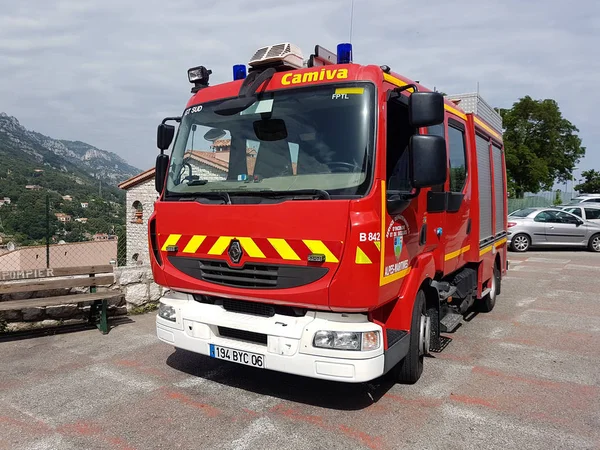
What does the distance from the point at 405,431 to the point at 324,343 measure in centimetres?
86

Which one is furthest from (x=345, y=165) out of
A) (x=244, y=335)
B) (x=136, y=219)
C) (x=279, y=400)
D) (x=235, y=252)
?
A: (x=136, y=219)

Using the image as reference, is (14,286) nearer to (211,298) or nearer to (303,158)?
(211,298)

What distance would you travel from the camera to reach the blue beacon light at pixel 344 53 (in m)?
4.15

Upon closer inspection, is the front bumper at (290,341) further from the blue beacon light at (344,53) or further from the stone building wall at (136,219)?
the stone building wall at (136,219)

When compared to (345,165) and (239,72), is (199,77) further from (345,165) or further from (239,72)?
(345,165)

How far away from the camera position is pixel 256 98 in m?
4.20

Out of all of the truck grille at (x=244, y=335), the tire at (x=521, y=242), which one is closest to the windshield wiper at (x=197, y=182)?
the truck grille at (x=244, y=335)

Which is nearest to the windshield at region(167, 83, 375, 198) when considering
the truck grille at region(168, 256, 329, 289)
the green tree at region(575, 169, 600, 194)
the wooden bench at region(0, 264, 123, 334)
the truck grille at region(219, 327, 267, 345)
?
the truck grille at region(168, 256, 329, 289)

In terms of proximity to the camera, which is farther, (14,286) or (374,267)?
(14,286)

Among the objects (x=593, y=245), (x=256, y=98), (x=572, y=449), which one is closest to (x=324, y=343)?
(x=572, y=449)

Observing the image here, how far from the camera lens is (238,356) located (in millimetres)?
3834

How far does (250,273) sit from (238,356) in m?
0.66

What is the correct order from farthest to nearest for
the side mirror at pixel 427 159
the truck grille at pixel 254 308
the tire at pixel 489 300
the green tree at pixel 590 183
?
the green tree at pixel 590 183, the tire at pixel 489 300, the truck grille at pixel 254 308, the side mirror at pixel 427 159

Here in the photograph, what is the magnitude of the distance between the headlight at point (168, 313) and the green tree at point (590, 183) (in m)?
74.5
